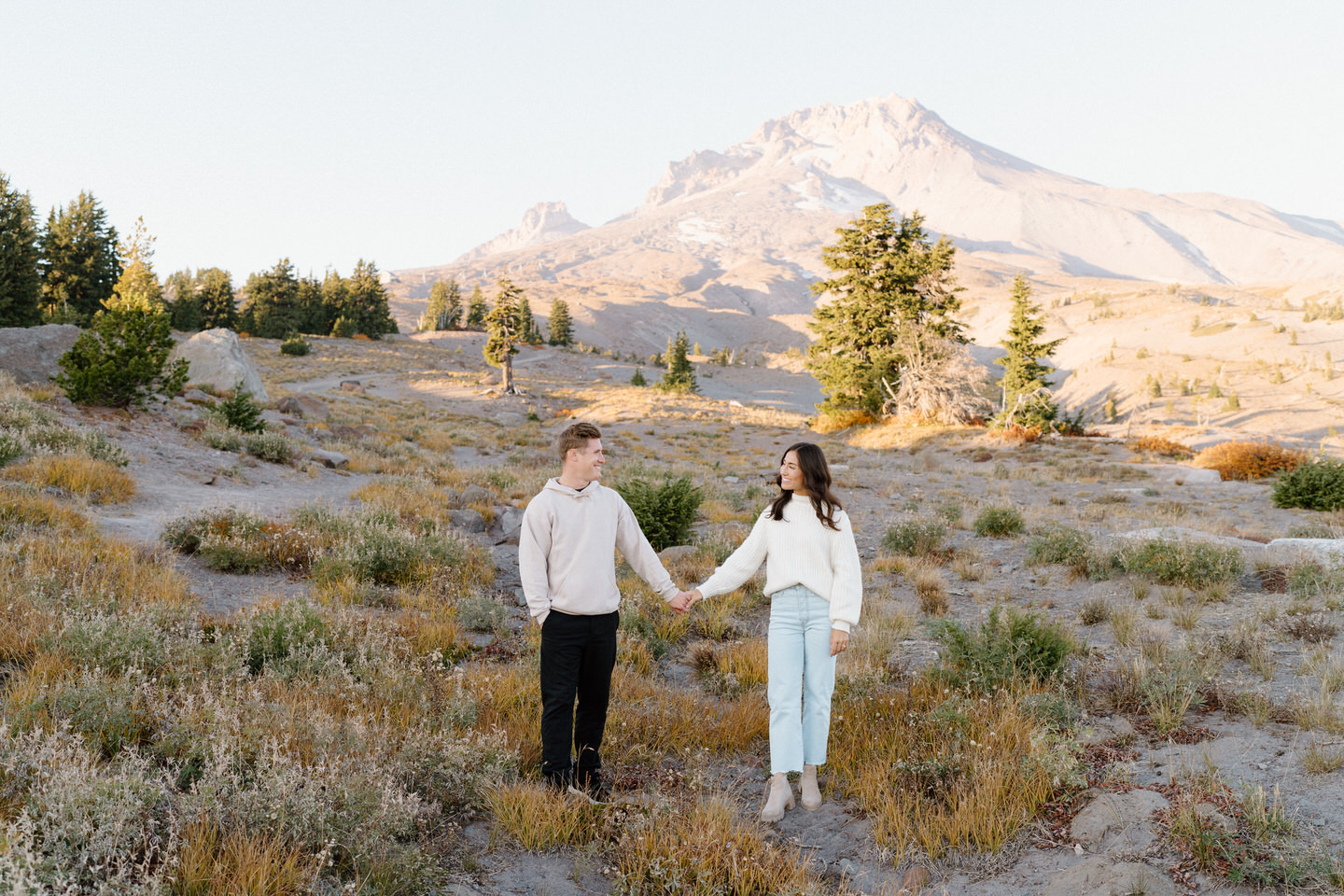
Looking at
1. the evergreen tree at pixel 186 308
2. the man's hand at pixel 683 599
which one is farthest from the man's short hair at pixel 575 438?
the evergreen tree at pixel 186 308

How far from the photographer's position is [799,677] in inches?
153

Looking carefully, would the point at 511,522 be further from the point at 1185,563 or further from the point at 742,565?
the point at 1185,563

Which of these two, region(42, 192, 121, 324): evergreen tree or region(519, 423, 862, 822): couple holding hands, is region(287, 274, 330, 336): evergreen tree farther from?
region(519, 423, 862, 822): couple holding hands

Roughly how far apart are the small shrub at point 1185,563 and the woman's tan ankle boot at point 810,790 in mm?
5787

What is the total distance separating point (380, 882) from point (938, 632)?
4.65m

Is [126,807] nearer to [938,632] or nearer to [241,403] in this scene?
[938,632]

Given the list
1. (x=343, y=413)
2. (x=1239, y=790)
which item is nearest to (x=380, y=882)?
(x=1239, y=790)

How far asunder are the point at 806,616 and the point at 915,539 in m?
7.05

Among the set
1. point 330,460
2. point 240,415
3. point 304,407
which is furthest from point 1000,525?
point 304,407

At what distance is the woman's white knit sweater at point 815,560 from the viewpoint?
3.86m

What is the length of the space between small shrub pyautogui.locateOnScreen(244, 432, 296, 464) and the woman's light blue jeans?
14100mm

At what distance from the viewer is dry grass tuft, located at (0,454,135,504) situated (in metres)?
8.79

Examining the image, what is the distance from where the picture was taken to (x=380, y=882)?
2773 millimetres

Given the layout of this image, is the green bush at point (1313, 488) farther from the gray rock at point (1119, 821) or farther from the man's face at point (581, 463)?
the man's face at point (581, 463)
